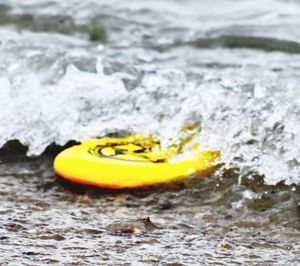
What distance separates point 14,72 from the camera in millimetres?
4371

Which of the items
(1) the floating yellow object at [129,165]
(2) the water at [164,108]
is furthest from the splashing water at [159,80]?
(1) the floating yellow object at [129,165]

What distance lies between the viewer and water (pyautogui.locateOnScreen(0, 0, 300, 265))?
8.61 ft

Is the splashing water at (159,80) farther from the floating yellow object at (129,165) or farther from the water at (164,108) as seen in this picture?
the floating yellow object at (129,165)

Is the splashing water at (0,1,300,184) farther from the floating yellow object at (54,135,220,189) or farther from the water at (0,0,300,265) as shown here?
the floating yellow object at (54,135,220,189)

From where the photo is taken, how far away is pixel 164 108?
390 centimetres

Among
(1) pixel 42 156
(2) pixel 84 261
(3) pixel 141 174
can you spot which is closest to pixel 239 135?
(3) pixel 141 174

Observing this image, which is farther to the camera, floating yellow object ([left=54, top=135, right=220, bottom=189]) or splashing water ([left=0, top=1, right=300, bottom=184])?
splashing water ([left=0, top=1, right=300, bottom=184])

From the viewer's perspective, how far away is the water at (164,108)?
2623 mm

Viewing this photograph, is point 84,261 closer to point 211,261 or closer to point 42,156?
point 211,261

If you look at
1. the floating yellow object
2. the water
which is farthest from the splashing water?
the floating yellow object

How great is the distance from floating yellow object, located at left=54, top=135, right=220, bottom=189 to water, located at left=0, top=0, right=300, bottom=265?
0.08 m

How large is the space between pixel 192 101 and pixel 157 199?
900 mm

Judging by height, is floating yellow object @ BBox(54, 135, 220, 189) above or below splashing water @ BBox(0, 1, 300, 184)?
below

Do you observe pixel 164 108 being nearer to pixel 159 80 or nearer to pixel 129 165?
pixel 159 80
